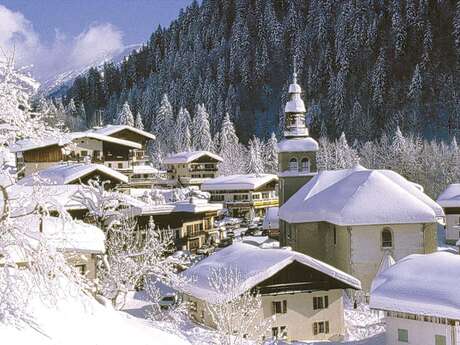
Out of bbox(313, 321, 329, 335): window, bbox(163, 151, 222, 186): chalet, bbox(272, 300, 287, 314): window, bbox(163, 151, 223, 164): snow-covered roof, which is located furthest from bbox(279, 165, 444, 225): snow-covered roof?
bbox(163, 151, 222, 186): chalet

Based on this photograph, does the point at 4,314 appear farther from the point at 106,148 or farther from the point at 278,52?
the point at 278,52

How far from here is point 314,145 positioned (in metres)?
47.3

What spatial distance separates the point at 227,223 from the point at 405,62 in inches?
3358

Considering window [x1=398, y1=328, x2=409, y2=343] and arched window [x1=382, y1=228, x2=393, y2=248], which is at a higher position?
arched window [x1=382, y1=228, x2=393, y2=248]

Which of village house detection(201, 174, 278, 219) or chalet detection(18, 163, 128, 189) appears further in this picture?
village house detection(201, 174, 278, 219)

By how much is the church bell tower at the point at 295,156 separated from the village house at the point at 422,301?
72.5ft

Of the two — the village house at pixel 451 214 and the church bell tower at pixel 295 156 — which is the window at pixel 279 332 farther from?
the village house at pixel 451 214

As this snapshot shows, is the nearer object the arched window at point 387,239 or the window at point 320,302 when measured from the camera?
the window at point 320,302

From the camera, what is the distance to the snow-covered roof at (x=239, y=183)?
7425cm

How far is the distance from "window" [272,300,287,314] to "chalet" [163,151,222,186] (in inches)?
2450

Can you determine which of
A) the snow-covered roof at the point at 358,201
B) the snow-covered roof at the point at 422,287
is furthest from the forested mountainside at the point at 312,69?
the snow-covered roof at the point at 422,287

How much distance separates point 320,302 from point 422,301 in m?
7.28

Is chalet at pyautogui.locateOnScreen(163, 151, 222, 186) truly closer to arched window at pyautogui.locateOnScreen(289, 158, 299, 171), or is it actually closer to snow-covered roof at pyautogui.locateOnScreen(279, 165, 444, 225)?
arched window at pyautogui.locateOnScreen(289, 158, 299, 171)

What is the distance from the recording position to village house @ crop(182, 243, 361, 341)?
28.0 metres
